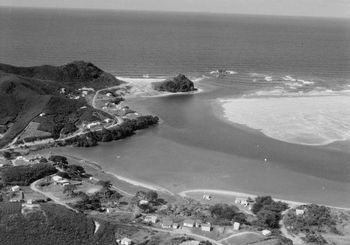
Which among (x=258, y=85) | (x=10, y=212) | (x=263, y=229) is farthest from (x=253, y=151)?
(x=258, y=85)

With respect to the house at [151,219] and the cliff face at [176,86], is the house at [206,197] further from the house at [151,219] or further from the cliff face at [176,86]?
the cliff face at [176,86]

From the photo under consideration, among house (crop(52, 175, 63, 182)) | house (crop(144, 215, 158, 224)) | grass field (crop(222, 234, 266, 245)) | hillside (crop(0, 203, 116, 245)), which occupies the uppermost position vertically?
hillside (crop(0, 203, 116, 245))

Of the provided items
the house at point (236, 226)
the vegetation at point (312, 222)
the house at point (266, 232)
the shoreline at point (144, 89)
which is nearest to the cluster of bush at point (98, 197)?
the house at point (236, 226)

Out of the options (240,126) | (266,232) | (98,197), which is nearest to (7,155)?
(98,197)

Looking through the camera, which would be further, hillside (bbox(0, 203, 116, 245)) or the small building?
the small building

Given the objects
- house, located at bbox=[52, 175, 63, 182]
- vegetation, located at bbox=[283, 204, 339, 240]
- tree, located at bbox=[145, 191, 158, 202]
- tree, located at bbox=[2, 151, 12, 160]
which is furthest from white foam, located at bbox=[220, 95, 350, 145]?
tree, located at bbox=[2, 151, 12, 160]

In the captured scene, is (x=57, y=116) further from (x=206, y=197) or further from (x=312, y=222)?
(x=312, y=222)

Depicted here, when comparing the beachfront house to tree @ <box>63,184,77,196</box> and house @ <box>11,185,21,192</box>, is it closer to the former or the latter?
tree @ <box>63,184,77,196</box>
